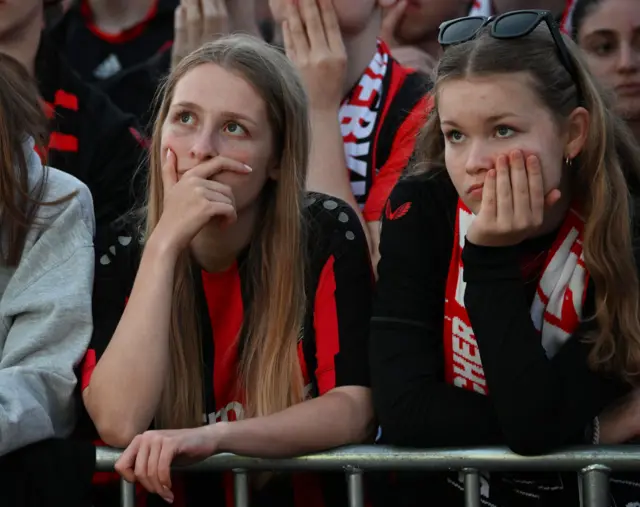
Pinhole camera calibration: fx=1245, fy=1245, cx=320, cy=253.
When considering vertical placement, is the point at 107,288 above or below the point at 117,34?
below

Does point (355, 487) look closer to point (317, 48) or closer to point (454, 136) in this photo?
point (454, 136)

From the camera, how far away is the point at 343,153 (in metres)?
3.44

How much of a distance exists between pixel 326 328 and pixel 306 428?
1.00 ft

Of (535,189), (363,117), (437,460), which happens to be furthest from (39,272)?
(363,117)

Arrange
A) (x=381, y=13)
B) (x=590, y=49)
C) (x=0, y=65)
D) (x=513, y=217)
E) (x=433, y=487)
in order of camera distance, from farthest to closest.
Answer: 1. (x=381, y=13)
2. (x=590, y=49)
3. (x=0, y=65)
4. (x=433, y=487)
5. (x=513, y=217)

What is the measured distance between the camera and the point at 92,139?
11.8ft

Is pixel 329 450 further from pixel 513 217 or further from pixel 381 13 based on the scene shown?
pixel 381 13

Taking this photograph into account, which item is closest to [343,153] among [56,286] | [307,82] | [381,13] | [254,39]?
[307,82]

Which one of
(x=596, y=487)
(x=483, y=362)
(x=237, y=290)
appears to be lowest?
(x=596, y=487)

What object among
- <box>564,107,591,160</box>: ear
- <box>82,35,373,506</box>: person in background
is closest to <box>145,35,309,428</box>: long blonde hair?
<box>82,35,373,506</box>: person in background

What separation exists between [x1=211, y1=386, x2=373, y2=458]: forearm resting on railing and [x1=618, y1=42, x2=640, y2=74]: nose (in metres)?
1.45

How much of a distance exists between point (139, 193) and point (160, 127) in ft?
1.76

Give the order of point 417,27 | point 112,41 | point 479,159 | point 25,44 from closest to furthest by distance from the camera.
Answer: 1. point 479,159
2. point 25,44
3. point 417,27
4. point 112,41

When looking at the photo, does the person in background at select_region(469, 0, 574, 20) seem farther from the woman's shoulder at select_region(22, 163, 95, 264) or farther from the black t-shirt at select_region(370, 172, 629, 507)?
the woman's shoulder at select_region(22, 163, 95, 264)
